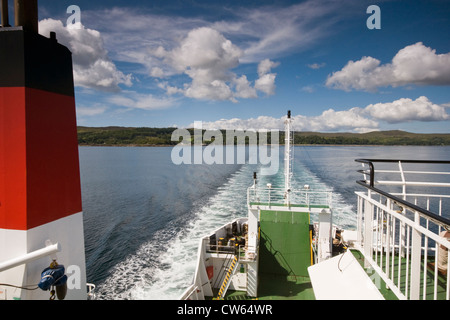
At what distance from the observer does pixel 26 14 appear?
274 centimetres

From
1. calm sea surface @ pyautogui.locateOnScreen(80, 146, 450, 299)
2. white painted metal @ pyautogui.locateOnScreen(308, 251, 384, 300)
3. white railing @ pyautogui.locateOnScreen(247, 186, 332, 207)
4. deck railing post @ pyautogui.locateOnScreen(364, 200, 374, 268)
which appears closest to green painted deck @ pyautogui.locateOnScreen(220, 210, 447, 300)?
white railing @ pyautogui.locateOnScreen(247, 186, 332, 207)

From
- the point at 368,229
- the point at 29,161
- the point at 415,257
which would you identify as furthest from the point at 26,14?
the point at 368,229

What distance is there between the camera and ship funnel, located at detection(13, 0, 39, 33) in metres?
2.70

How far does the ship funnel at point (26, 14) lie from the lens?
270 centimetres

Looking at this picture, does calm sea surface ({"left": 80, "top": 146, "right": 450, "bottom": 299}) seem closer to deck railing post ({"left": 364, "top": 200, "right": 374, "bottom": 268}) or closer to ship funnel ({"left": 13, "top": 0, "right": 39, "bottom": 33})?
deck railing post ({"left": 364, "top": 200, "right": 374, "bottom": 268})

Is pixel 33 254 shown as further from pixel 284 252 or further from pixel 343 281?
pixel 284 252

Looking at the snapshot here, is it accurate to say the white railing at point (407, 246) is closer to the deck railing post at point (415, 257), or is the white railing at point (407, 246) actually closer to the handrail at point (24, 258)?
the deck railing post at point (415, 257)

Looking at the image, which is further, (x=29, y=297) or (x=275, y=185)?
(x=275, y=185)

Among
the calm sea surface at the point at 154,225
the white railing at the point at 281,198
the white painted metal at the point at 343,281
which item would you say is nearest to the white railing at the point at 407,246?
the white painted metal at the point at 343,281

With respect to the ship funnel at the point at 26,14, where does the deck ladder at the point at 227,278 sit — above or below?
below

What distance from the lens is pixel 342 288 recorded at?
289cm

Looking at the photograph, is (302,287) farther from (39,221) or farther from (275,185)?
(275,185)
